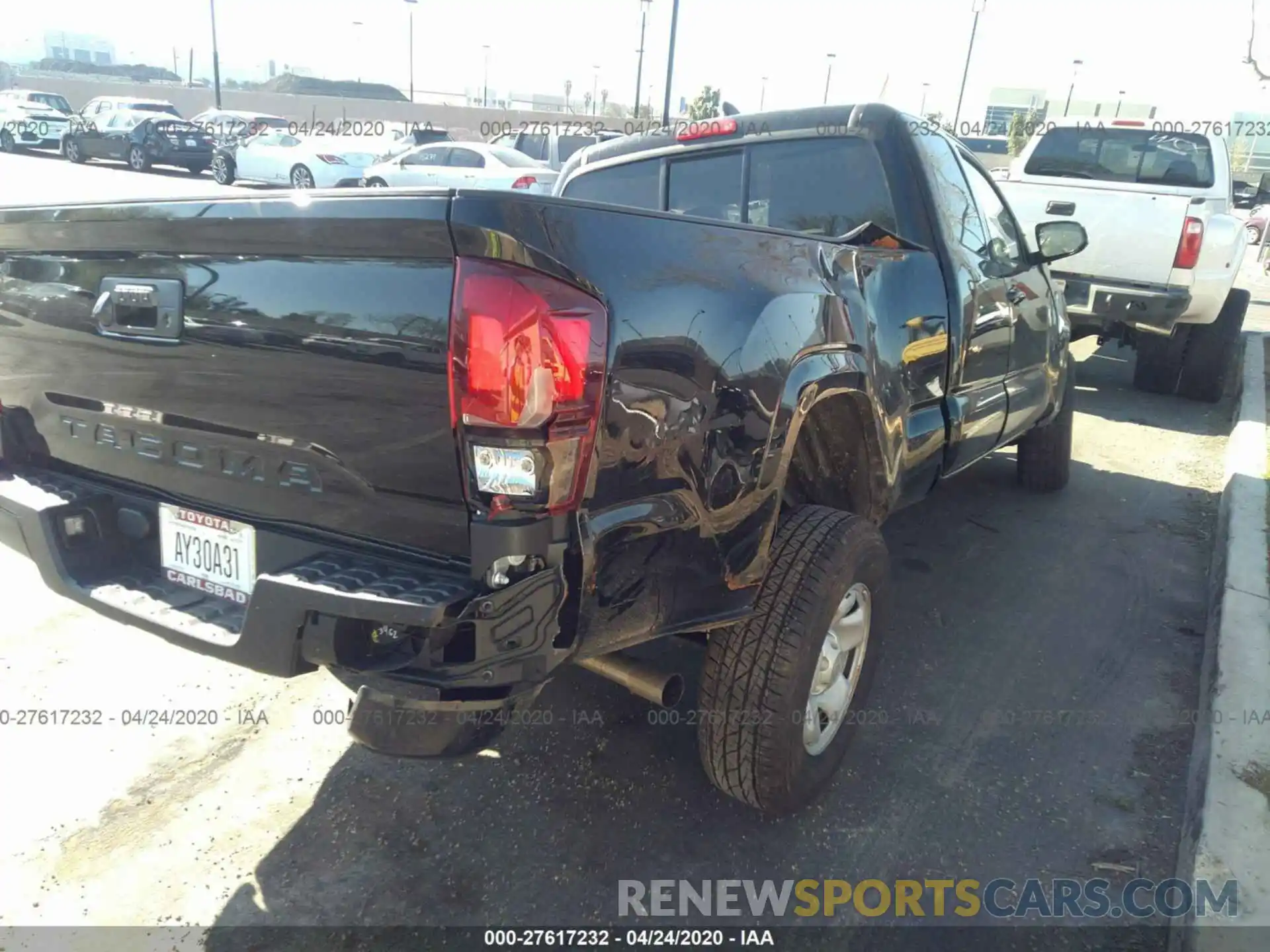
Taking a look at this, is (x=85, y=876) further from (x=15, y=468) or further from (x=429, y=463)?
(x=429, y=463)

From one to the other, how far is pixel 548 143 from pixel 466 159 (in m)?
1.87

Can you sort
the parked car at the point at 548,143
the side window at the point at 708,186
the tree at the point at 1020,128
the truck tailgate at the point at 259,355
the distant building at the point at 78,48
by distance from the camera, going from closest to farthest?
the truck tailgate at the point at 259,355 < the side window at the point at 708,186 < the parked car at the point at 548,143 < the tree at the point at 1020,128 < the distant building at the point at 78,48

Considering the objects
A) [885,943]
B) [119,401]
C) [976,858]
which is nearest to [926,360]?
[976,858]

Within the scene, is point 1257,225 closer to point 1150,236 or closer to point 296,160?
point 1150,236

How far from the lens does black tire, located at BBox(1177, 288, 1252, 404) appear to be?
25.1ft

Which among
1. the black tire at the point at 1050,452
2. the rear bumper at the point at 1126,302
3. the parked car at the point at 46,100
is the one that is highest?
the parked car at the point at 46,100

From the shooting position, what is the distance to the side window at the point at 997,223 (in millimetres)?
4020

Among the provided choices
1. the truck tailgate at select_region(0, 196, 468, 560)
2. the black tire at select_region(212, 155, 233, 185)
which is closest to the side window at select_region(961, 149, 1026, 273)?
the truck tailgate at select_region(0, 196, 468, 560)

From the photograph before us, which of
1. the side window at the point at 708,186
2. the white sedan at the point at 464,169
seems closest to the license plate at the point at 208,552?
the side window at the point at 708,186

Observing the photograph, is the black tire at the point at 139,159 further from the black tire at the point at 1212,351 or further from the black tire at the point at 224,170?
the black tire at the point at 1212,351

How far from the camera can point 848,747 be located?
2930mm

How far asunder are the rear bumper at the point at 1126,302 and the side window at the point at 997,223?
2.82 metres

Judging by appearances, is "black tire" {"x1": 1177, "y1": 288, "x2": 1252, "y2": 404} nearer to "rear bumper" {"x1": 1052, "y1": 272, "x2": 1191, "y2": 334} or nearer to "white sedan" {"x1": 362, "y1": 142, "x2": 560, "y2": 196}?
"rear bumper" {"x1": 1052, "y1": 272, "x2": 1191, "y2": 334}

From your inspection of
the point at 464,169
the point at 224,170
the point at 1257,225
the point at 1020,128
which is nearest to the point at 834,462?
the point at 464,169
